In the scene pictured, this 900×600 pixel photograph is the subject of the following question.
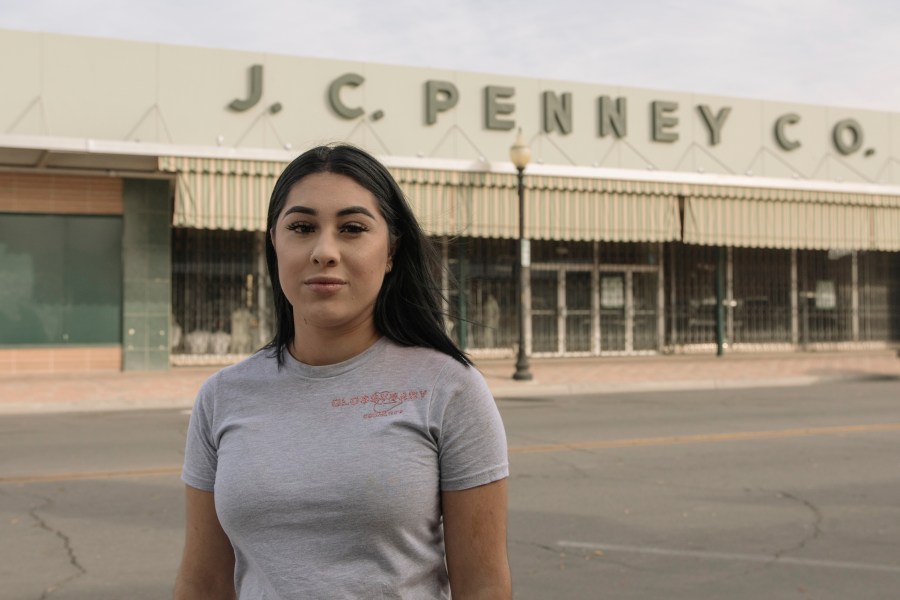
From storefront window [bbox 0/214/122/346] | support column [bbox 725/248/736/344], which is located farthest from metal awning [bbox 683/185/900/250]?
storefront window [bbox 0/214/122/346]

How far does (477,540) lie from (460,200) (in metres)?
17.4

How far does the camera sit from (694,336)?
23.9m

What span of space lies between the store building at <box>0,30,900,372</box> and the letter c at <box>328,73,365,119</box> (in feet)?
0.10

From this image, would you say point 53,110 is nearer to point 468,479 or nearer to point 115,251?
point 115,251

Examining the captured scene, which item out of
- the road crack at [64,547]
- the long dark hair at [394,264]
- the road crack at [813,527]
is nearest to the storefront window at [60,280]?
the road crack at [64,547]

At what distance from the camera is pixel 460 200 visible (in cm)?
1906

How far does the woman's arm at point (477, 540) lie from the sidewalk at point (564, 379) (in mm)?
12773

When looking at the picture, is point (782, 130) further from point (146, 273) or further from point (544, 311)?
point (146, 273)

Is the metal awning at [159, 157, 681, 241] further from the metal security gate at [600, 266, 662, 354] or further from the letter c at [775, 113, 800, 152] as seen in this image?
the letter c at [775, 113, 800, 152]

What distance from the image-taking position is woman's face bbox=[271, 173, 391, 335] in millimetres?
1902

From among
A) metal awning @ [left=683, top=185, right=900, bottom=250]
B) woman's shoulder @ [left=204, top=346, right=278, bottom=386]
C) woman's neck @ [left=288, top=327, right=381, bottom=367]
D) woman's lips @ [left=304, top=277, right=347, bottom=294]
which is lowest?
woman's shoulder @ [left=204, top=346, right=278, bottom=386]

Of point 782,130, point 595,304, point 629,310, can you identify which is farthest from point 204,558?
point 782,130

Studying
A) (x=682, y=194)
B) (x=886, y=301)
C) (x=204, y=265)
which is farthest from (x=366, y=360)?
(x=886, y=301)

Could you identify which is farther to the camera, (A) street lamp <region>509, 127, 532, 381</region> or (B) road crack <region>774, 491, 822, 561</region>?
(A) street lamp <region>509, 127, 532, 381</region>
